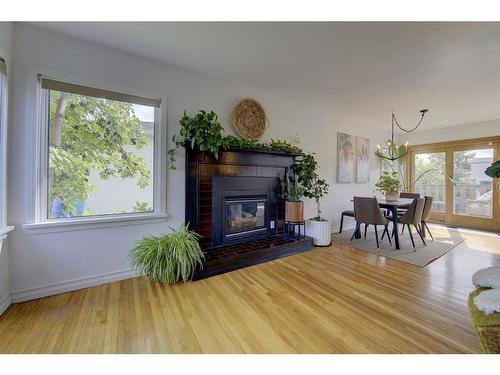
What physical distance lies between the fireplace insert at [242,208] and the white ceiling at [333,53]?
1.45 meters

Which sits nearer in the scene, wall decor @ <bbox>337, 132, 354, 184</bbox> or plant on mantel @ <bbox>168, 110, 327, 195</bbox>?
plant on mantel @ <bbox>168, 110, 327, 195</bbox>

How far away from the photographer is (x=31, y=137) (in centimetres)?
193

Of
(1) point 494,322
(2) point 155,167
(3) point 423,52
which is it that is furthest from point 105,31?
(1) point 494,322

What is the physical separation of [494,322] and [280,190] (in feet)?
8.61

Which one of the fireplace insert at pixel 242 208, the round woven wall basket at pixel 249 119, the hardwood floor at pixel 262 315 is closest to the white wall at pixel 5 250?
the hardwood floor at pixel 262 315

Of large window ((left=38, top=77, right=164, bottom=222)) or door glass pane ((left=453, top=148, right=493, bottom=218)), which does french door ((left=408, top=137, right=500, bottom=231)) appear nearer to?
door glass pane ((left=453, top=148, right=493, bottom=218))

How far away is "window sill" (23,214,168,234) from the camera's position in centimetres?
196

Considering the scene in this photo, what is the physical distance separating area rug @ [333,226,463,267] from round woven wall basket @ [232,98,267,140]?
2.35m

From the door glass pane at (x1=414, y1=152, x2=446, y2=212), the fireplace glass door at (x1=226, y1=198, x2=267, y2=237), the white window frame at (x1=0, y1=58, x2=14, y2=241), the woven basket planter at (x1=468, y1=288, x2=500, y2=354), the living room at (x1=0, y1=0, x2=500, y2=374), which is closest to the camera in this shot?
the woven basket planter at (x1=468, y1=288, x2=500, y2=354)

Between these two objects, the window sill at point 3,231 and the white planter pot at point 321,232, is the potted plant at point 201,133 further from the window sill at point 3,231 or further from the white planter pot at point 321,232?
the white planter pot at point 321,232

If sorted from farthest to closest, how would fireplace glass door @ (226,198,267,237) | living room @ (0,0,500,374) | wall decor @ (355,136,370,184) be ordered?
1. wall decor @ (355,136,370,184)
2. fireplace glass door @ (226,198,267,237)
3. living room @ (0,0,500,374)

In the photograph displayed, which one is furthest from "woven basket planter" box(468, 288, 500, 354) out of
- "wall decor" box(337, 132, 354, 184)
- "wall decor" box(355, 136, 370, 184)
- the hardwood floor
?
"wall decor" box(355, 136, 370, 184)

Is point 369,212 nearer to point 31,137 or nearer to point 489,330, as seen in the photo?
point 489,330

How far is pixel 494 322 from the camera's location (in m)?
1.07
